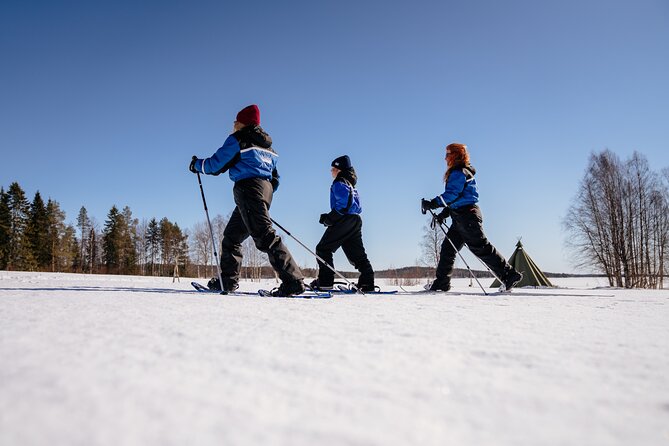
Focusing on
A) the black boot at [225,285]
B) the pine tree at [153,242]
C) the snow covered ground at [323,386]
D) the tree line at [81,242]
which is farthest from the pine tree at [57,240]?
the snow covered ground at [323,386]

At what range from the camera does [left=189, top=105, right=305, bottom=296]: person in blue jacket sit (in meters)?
3.50

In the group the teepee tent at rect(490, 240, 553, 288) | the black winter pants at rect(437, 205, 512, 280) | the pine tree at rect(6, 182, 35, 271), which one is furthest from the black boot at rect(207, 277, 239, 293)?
the pine tree at rect(6, 182, 35, 271)

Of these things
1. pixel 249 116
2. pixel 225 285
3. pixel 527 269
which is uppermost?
pixel 249 116

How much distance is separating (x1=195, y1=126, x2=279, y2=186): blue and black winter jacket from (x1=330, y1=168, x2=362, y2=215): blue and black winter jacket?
134cm

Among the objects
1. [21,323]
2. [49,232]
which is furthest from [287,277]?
[49,232]

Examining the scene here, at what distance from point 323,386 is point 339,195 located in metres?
4.17

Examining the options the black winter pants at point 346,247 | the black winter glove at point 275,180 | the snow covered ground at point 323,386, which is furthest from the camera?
the black winter pants at point 346,247

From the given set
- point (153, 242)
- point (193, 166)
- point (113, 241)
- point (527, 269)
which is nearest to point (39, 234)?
point (113, 241)

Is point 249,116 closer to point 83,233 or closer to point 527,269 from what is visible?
point 527,269

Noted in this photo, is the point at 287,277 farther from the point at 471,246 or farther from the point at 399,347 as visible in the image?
the point at 471,246

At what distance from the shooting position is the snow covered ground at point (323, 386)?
1.82ft

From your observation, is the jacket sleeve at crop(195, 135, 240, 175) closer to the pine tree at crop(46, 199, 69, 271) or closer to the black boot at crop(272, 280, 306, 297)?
the black boot at crop(272, 280, 306, 297)

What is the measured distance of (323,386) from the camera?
0.75 m

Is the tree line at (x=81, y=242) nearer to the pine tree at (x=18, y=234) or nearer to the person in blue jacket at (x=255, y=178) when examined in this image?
the pine tree at (x=18, y=234)
